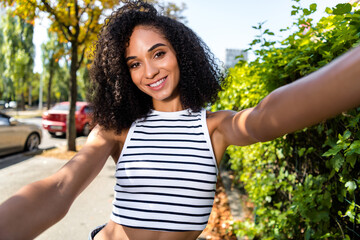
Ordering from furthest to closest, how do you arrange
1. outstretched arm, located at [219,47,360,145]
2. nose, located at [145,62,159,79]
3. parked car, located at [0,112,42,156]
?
parked car, located at [0,112,42,156] < nose, located at [145,62,159,79] < outstretched arm, located at [219,47,360,145]

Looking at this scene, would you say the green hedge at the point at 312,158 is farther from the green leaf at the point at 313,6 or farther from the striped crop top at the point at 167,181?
the striped crop top at the point at 167,181

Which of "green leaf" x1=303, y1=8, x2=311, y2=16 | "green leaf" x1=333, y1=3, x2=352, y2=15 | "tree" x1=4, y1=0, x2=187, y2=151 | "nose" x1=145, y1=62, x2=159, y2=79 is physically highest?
"tree" x1=4, y1=0, x2=187, y2=151

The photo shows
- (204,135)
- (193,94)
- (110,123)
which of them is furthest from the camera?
(193,94)

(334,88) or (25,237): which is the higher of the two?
(334,88)

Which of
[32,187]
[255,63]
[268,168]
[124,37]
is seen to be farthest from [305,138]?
[32,187]

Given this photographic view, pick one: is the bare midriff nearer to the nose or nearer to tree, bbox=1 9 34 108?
the nose

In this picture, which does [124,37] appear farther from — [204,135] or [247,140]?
[247,140]

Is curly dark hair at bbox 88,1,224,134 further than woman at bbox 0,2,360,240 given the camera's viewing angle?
Yes

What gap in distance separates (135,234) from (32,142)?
28.1 ft

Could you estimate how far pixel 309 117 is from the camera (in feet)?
2.43

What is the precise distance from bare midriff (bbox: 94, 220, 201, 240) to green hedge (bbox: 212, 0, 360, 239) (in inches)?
32.8

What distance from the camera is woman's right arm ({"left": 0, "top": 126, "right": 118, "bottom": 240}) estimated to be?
0.87 metres

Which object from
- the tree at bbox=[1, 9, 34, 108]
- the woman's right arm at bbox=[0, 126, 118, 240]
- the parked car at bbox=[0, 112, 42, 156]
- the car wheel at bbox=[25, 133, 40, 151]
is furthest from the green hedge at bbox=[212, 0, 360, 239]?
the tree at bbox=[1, 9, 34, 108]

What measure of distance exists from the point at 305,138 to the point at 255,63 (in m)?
0.77
